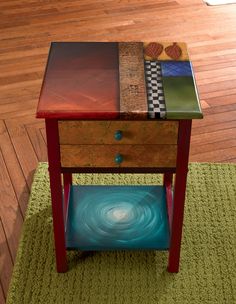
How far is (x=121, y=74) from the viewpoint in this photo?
1.60 m

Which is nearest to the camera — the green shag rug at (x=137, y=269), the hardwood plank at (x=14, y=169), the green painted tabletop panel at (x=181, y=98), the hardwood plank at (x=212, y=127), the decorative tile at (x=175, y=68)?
the green painted tabletop panel at (x=181, y=98)

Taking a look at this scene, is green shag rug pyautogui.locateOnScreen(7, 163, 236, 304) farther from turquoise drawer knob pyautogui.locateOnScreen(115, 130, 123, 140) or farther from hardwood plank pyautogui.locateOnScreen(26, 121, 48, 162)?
turquoise drawer knob pyautogui.locateOnScreen(115, 130, 123, 140)

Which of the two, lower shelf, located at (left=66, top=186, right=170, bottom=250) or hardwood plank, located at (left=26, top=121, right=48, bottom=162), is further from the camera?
hardwood plank, located at (left=26, top=121, right=48, bottom=162)

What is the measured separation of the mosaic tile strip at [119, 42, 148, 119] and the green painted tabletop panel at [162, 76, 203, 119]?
60 millimetres

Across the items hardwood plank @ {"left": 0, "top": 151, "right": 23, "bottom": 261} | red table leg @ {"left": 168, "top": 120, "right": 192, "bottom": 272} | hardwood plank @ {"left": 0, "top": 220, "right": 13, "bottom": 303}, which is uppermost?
red table leg @ {"left": 168, "top": 120, "right": 192, "bottom": 272}

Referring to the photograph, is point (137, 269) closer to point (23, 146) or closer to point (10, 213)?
point (10, 213)

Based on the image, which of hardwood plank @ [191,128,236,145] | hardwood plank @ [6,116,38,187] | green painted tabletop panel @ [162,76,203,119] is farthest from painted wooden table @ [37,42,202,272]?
hardwood plank @ [191,128,236,145]

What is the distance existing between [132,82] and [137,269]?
593 mm

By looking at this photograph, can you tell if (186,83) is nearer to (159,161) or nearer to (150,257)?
(159,161)

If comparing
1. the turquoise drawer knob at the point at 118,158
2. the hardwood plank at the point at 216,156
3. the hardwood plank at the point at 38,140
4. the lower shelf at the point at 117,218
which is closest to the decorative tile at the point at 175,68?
the turquoise drawer knob at the point at 118,158

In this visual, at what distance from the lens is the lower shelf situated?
5.87 feet

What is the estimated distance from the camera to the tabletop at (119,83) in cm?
145

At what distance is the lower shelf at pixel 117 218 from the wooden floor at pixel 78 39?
0.72ft

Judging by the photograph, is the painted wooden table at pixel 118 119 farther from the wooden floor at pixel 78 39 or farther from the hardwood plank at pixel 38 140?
the hardwood plank at pixel 38 140
